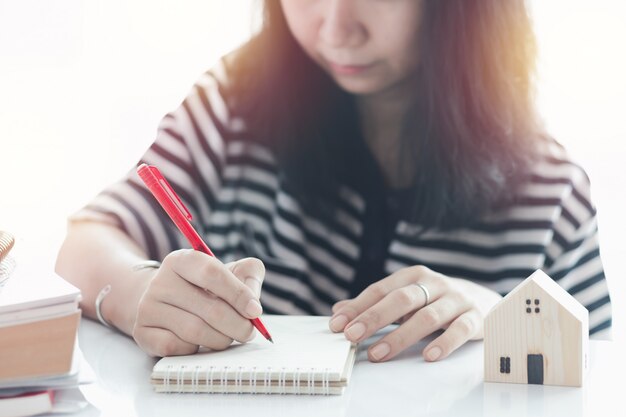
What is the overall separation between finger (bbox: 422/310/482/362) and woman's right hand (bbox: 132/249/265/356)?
0.17 meters

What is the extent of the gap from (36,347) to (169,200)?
0.19 meters

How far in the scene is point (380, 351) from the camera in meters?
0.81

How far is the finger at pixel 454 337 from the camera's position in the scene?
0.82 meters

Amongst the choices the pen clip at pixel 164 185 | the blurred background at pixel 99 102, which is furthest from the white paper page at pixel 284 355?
the blurred background at pixel 99 102

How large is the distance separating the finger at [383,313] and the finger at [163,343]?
0.15m

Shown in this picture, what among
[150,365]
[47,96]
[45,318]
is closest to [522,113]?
[150,365]

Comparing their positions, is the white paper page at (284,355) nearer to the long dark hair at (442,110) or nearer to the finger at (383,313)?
the finger at (383,313)

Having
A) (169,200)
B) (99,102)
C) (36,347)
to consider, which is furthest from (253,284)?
(99,102)

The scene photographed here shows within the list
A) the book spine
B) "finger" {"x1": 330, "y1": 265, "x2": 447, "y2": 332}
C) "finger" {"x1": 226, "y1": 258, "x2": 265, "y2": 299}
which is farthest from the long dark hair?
the book spine

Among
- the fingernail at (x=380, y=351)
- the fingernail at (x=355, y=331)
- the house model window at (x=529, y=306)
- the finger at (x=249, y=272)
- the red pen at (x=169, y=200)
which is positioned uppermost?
the red pen at (x=169, y=200)

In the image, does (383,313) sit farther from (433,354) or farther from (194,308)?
(194,308)

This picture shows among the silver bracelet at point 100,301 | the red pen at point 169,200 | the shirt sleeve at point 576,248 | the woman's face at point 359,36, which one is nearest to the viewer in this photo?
the red pen at point 169,200

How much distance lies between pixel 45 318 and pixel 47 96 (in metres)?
1.31

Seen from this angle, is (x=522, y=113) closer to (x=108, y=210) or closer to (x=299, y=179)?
(x=299, y=179)
